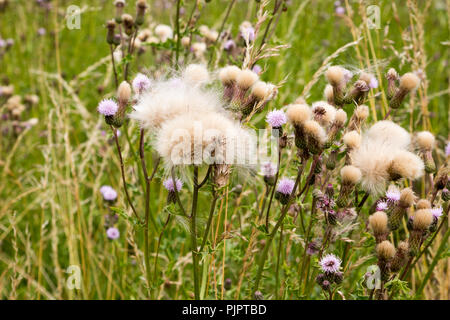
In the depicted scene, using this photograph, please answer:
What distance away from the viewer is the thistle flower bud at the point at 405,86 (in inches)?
64.9

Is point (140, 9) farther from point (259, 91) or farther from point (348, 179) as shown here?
point (348, 179)

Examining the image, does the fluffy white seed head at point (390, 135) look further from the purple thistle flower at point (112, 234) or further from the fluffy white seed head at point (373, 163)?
the purple thistle flower at point (112, 234)

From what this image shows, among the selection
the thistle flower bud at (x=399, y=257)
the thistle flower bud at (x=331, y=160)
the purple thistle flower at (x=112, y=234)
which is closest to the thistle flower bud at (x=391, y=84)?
the thistle flower bud at (x=331, y=160)

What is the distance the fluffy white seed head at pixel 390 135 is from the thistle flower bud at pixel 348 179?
0.51 ft

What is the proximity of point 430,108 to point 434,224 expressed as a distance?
9.07 ft

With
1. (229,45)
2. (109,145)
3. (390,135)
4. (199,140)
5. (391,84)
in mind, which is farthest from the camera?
(109,145)

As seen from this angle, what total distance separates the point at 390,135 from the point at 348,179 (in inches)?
8.7

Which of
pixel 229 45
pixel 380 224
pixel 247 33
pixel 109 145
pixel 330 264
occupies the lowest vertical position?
pixel 330 264

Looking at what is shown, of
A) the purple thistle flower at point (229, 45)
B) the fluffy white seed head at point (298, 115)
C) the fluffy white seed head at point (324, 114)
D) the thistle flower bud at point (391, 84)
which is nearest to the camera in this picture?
the fluffy white seed head at point (298, 115)

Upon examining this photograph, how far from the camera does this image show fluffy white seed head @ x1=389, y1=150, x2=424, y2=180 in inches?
53.0

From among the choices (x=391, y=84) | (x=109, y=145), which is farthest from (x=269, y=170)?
(x=109, y=145)

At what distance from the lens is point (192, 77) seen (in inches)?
62.0

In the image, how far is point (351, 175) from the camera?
4.61 feet

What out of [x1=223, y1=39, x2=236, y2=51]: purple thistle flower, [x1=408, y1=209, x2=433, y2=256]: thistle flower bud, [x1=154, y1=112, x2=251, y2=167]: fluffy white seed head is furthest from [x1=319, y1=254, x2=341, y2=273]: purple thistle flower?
[x1=223, y1=39, x2=236, y2=51]: purple thistle flower
